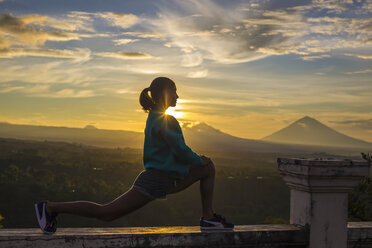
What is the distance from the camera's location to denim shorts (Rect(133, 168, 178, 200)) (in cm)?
361

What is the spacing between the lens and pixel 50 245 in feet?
10.4

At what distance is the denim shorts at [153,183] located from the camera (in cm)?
361

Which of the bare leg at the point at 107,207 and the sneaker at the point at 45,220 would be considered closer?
the sneaker at the point at 45,220

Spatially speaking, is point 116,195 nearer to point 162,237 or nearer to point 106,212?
point 106,212

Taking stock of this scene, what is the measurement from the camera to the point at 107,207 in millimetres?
3508

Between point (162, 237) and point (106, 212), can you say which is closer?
point (162, 237)

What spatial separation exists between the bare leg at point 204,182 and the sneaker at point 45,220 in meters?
1.07

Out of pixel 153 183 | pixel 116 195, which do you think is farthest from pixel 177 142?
pixel 116 195

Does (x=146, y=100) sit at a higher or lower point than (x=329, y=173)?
→ higher

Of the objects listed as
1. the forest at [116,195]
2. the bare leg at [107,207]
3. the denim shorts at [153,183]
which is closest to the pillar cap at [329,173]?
the denim shorts at [153,183]

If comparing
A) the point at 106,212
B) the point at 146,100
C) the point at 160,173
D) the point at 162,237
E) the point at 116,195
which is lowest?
the point at 116,195

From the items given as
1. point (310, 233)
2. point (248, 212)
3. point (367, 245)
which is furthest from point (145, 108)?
point (248, 212)

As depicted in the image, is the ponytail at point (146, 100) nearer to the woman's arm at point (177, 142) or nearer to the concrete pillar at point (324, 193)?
the woman's arm at point (177, 142)

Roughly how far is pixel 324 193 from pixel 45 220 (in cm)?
255
